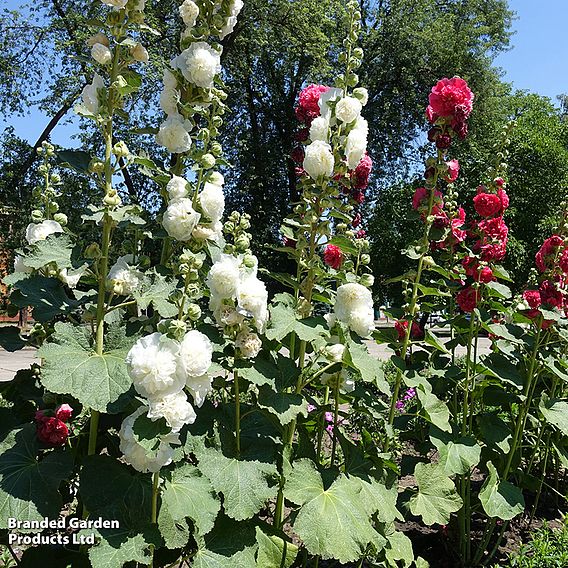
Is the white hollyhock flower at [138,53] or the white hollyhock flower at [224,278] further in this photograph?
the white hollyhock flower at [138,53]

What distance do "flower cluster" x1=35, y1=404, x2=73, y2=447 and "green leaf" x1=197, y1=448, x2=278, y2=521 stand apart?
439mm

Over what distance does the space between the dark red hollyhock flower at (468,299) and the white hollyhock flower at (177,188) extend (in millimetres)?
1740

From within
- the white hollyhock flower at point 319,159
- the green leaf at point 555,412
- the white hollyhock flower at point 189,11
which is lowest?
the green leaf at point 555,412

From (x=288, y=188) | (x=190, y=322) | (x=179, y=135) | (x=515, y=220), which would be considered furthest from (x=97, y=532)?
(x=288, y=188)

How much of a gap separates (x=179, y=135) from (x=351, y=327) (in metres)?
0.88

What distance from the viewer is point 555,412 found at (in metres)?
3.08

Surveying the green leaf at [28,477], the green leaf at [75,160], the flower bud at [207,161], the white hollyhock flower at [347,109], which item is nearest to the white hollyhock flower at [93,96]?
the green leaf at [75,160]

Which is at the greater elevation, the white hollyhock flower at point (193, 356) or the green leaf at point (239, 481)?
the white hollyhock flower at point (193, 356)

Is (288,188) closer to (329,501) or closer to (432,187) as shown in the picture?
(432,187)

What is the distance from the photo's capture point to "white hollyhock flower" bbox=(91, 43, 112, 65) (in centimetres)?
193

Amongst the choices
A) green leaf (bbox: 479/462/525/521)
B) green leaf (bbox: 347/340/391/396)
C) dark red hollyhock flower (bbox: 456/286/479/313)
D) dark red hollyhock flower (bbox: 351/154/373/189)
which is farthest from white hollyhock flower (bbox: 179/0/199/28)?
Result: green leaf (bbox: 479/462/525/521)

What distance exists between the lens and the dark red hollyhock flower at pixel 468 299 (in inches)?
120

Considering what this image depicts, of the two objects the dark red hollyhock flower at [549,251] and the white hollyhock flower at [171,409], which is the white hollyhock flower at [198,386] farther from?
the dark red hollyhock flower at [549,251]

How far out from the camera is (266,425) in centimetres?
216
